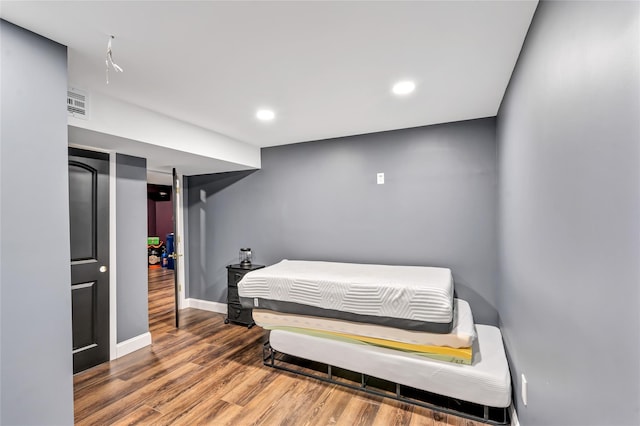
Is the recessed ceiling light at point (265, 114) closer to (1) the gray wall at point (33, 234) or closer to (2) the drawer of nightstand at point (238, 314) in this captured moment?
(1) the gray wall at point (33, 234)

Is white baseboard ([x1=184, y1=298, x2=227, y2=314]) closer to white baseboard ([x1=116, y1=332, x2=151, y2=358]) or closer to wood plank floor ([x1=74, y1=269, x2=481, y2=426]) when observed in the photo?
wood plank floor ([x1=74, y1=269, x2=481, y2=426])

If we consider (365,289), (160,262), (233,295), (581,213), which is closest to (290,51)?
(581,213)

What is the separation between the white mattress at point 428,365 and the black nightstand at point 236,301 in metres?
1.18

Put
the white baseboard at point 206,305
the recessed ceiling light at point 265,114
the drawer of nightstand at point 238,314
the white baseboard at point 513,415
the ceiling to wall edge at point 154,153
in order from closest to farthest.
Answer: the white baseboard at point 513,415
the ceiling to wall edge at point 154,153
the recessed ceiling light at point 265,114
the drawer of nightstand at point 238,314
the white baseboard at point 206,305

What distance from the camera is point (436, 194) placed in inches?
122

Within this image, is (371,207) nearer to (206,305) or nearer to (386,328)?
(386,328)

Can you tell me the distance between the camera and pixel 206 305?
454 cm

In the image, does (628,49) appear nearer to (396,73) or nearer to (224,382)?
(396,73)

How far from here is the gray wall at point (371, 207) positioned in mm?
2924

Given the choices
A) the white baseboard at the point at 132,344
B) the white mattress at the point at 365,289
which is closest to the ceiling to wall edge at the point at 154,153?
the white mattress at the point at 365,289

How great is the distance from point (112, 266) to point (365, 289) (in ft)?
8.45

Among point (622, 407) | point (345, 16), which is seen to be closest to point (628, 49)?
point (622, 407)

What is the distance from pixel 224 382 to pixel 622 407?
2.59m

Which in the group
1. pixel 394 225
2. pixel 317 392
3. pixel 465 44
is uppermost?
pixel 465 44
